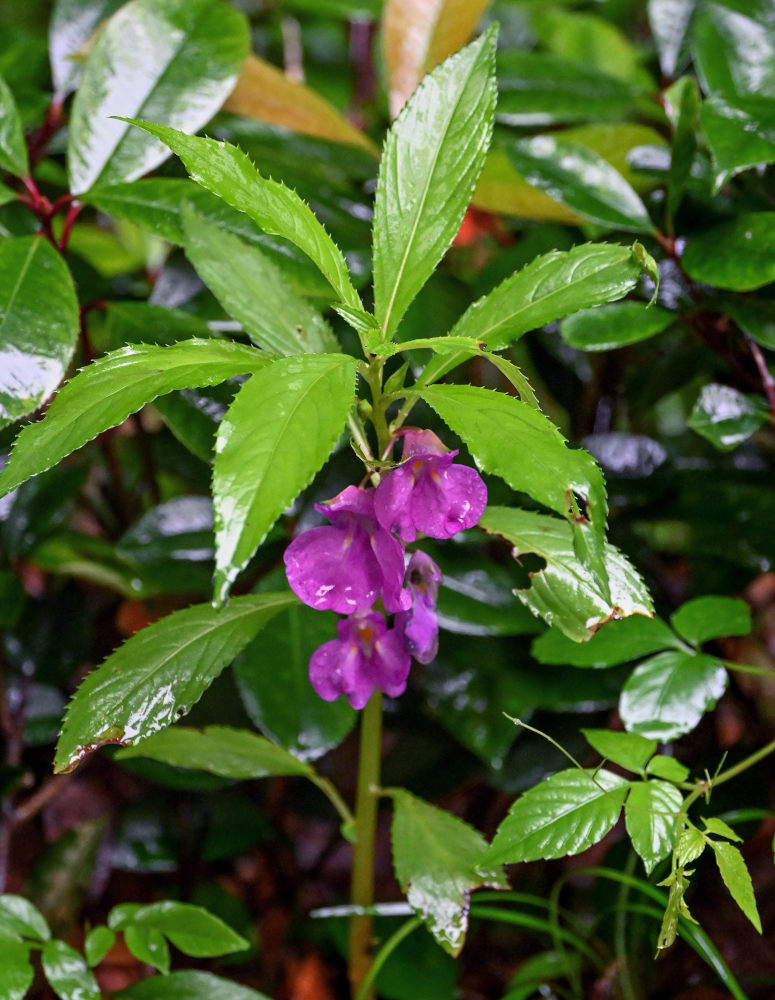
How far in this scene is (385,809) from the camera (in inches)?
52.0

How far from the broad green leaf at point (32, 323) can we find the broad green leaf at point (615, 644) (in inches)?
19.7

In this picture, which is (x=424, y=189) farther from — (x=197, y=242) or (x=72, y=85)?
(x=72, y=85)

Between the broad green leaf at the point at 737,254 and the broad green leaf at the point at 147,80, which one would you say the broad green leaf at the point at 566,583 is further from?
the broad green leaf at the point at 147,80

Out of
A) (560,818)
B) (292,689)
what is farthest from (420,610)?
(292,689)

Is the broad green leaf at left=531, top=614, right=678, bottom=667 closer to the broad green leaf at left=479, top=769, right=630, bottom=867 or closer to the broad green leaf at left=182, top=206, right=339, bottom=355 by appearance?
the broad green leaf at left=479, top=769, right=630, bottom=867

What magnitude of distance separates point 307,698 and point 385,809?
51cm

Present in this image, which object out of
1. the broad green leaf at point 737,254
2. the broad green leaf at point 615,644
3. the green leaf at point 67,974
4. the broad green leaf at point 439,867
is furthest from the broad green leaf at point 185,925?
the broad green leaf at point 737,254

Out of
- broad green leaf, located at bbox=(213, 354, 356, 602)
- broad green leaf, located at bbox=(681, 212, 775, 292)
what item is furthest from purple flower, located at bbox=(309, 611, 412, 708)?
broad green leaf, located at bbox=(681, 212, 775, 292)

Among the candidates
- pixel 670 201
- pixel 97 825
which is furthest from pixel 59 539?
pixel 670 201

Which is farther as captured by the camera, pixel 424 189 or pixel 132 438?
pixel 132 438

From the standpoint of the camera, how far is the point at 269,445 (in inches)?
18.9

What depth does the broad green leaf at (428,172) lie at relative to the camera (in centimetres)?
64

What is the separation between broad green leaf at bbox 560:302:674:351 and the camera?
0.85m

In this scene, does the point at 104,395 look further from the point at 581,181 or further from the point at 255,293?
the point at 581,181
